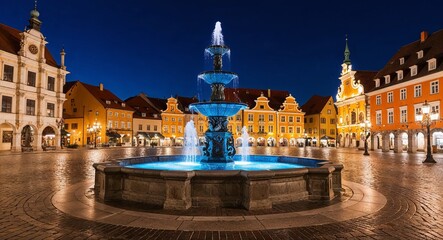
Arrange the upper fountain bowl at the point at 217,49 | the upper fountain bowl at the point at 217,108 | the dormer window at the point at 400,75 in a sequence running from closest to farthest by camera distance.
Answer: the upper fountain bowl at the point at 217,108, the upper fountain bowl at the point at 217,49, the dormer window at the point at 400,75

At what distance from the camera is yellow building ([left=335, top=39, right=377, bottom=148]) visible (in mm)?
53562

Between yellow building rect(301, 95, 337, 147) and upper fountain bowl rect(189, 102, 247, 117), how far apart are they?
205 ft

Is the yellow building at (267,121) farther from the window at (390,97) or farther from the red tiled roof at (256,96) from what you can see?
the window at (390,97)

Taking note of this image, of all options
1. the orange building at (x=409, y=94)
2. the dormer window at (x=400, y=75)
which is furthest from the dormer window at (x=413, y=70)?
the dormer window at (x=400, y=75)

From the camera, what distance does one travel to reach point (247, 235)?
5.57m

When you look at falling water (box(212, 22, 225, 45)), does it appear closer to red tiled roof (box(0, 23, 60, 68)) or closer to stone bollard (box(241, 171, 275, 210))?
stone bollard (box(241, 171, 275, 210))

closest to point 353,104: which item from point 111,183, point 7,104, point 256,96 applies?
point 256,96

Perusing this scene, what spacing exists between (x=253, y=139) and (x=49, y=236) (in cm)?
6621

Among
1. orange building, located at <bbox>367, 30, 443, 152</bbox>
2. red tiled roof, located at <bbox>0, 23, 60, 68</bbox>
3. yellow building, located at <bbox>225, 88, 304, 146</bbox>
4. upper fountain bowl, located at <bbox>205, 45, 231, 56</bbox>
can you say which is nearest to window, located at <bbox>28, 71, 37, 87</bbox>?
red tiled roof, located at <bbox>0, 23, 60, 68</bbox>

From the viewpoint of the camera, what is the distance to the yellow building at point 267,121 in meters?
70.6

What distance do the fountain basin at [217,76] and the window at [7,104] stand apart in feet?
108

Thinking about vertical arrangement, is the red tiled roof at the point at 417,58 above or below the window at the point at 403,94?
above

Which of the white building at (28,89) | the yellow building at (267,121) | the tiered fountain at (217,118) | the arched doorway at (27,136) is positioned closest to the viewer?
the tiered fountain at (217,118)

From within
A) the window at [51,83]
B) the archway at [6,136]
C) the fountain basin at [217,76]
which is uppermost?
the window at [51,83]
